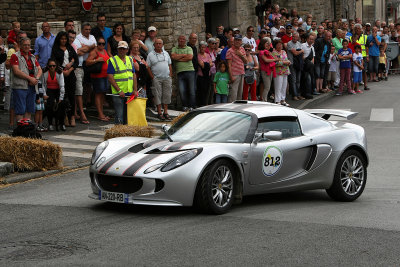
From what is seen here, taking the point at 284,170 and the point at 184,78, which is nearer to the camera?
the point at 284,170

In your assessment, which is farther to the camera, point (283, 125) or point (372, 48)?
point (372, 48)

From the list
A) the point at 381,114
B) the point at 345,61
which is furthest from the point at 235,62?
the point at 345,61

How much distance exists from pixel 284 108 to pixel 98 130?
7850 mm

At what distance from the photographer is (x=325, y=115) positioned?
12062mm

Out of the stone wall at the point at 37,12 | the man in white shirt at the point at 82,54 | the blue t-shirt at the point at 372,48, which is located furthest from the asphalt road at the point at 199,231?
the blue t-shirt at the point at 372,48

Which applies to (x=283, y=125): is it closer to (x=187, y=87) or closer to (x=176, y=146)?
(x=176, y=146)

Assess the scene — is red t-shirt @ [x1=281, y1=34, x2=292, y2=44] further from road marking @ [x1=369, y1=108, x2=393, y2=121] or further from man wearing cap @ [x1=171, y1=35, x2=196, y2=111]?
man wearing cap @ [x1=171, y1=35, x2=196, y2=111]

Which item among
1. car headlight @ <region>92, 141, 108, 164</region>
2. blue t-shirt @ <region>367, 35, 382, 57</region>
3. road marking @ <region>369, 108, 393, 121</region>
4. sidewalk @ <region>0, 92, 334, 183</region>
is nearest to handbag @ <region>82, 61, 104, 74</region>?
sidewalk @ <region>0, 92, 334, 183</region>

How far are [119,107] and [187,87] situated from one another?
183 inches

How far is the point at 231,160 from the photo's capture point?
9.84 metres

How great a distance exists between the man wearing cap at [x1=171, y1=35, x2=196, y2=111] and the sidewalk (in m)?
0.55

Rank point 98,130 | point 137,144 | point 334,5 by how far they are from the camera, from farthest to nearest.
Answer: point 334,5 < point 98,130 < point 137,144

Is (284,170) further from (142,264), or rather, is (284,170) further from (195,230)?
(142,264)

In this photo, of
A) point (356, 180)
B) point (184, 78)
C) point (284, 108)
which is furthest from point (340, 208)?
point (184, 78)
